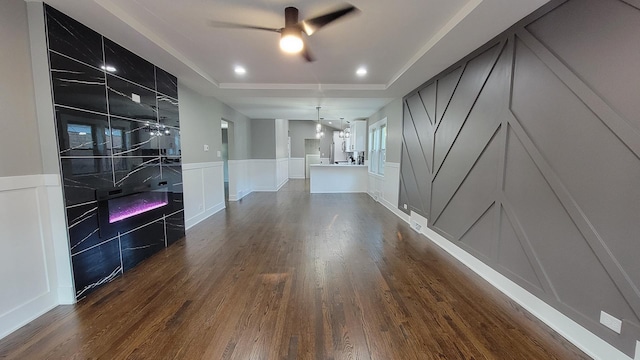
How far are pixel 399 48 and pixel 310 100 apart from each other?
8.95 ft

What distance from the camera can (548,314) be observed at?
1.86 m

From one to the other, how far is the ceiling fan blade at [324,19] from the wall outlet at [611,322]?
2.69m

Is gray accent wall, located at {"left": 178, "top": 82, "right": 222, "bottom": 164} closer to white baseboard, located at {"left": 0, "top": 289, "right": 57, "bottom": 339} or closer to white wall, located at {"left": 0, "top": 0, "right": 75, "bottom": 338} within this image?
white wall, located at {"left": 0, "top": 0, "right": 75, "bottom": 338}

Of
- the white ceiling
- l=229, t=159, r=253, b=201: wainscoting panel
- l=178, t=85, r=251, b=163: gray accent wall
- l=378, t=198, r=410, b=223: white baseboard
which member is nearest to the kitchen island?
l=378, t=198, r=410, b=223: white baseboard

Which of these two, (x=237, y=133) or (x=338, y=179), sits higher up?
(x=237, y=133)

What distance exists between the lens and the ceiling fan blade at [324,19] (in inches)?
72.7

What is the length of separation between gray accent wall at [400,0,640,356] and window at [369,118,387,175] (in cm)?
355

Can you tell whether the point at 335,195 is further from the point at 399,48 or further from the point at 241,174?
the point at 399,48

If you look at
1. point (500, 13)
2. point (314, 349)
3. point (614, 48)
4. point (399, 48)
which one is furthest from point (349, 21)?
point (314, 349)

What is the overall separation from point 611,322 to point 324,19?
285 cm

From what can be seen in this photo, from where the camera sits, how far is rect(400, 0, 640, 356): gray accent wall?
4.65ft

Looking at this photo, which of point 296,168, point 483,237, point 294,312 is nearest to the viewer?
point 294,312

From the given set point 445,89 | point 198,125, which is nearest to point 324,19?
point 445,89

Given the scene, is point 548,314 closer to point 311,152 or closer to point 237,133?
point 237,133
